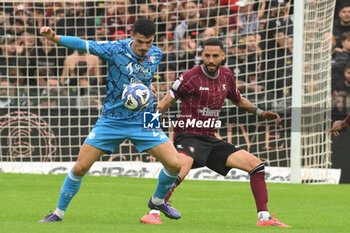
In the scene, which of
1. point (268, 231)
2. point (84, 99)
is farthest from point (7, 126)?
point (268, 231)

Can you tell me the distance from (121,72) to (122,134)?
562mm

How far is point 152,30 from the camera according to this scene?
22.4 feet

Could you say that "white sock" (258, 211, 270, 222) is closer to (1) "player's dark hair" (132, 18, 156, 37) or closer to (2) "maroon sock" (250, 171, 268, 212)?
(2) "maroon sock" (250, 171, 268, 212)

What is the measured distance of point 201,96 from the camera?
782 cm

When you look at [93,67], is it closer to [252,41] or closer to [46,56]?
[46,56]

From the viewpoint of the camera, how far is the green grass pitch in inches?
267

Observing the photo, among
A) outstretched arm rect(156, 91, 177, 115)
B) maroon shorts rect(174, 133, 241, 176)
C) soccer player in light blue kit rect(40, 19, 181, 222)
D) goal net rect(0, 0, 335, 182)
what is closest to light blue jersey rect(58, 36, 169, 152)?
soccer player in light blue kit rect(40, 19, 181, 222)

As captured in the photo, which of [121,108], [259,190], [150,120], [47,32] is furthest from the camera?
[259,190]

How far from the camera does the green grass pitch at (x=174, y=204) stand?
6770mm

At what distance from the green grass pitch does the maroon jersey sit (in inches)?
36.9

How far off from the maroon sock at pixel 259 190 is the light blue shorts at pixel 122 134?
99cm

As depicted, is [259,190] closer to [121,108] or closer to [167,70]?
[121,108]

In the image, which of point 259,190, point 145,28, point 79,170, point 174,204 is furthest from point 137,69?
point 174,204

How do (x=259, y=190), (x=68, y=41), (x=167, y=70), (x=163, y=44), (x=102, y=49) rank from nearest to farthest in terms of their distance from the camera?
(x=68, y=41) < (x=102, y=49) < (x=259, y=190) < (x=167, y=70) < (x=163, y=44)
